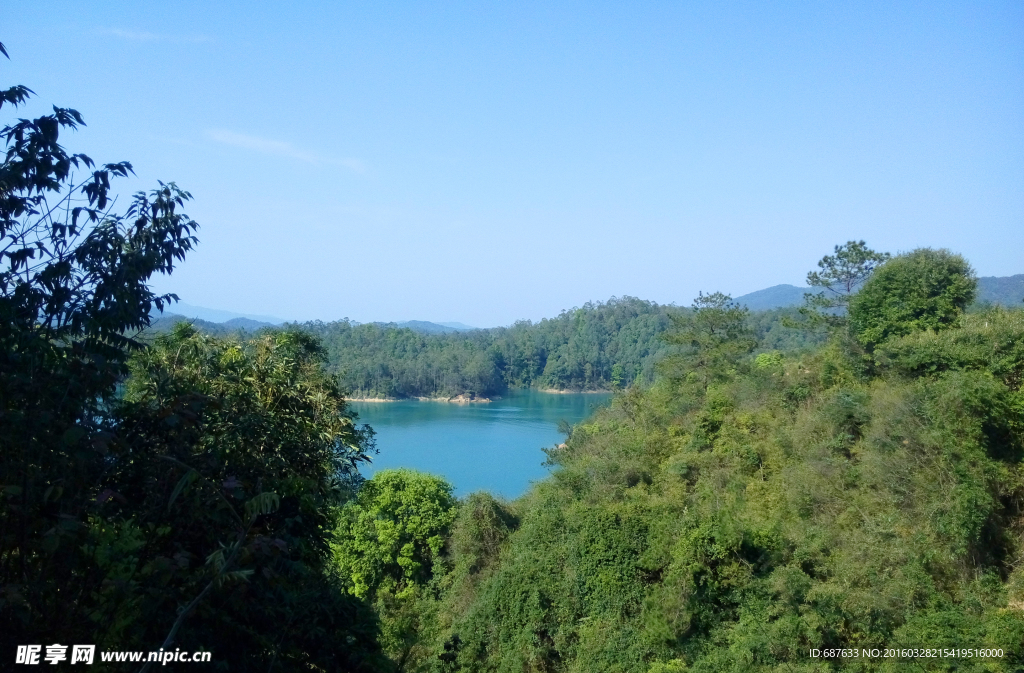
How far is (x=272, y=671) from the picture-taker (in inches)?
89.5

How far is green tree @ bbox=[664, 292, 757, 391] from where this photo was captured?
12992 mm

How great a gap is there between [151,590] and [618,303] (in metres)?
45.6

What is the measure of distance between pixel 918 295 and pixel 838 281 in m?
3.26

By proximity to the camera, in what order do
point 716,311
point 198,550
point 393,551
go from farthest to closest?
point 716,311 < point 393,551 < point 198,550

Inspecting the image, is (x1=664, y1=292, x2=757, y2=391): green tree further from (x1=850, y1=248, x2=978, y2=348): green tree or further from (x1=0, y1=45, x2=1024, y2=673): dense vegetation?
(x1=850, y1=248, x2=978, y2=348): green tree

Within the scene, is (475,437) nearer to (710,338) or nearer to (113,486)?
(710,338)

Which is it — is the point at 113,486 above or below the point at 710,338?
below

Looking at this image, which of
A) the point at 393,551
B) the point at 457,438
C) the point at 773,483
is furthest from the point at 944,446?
the point at 457,438

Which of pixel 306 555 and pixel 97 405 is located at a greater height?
pixel 97 405

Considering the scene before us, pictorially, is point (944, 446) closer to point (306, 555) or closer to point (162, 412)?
point (306, 555)

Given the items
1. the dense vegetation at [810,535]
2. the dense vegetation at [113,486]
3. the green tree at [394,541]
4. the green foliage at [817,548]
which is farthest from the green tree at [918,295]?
the dense vegetation at [113,486]

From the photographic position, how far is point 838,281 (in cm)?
1215

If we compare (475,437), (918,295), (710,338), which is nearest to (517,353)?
(475,437)

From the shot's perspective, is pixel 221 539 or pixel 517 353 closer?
pixel 221 539
